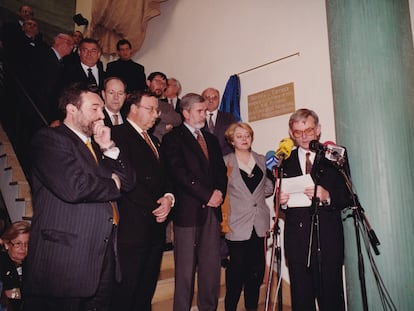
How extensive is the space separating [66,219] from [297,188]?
1.46m

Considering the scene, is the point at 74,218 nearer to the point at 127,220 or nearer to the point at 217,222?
the point at 127,220

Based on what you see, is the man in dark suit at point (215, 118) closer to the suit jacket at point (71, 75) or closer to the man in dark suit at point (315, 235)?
the suit jacket at point (71, 75)

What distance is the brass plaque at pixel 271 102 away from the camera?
404cm

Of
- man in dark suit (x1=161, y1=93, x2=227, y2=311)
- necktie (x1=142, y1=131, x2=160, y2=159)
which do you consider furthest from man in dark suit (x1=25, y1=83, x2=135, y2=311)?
man in dark suit (x1=161, y1=93, x2=227, y2=311)

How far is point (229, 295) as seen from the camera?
2.84 meters

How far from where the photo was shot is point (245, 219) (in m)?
2.93

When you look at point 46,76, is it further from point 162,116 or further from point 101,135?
point 101,135

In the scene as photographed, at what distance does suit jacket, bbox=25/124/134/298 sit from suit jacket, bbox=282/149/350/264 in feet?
4.03

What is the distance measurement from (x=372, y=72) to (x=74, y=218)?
207cm

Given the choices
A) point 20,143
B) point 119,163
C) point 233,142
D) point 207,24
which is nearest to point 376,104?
point 233,142

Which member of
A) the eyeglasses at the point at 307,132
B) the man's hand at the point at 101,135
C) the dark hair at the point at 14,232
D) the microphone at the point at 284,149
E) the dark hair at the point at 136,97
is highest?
the dark hair at the point at 136,97

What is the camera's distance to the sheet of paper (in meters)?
2.37

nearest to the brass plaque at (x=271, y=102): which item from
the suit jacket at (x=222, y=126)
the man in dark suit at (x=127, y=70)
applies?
→ the suit jacket at (x=222, y=126)

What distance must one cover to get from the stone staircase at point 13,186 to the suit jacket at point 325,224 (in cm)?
247
